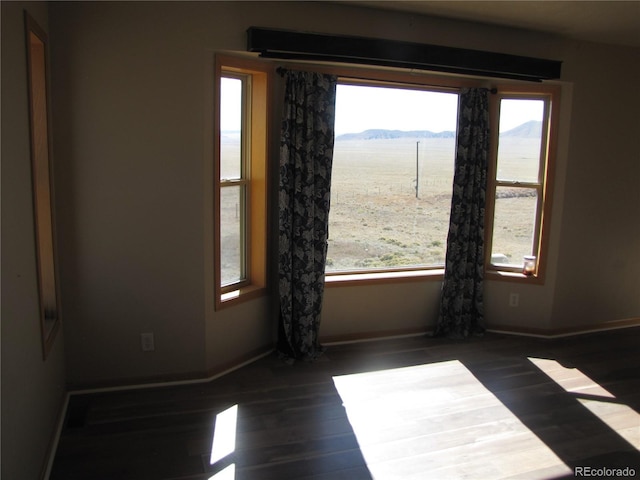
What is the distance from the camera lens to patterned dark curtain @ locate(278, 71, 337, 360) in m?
3.75

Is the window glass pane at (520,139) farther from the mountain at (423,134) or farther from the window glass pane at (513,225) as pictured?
the window glass pane at (513,225)

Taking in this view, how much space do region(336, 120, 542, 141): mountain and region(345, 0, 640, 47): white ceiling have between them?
0.75m

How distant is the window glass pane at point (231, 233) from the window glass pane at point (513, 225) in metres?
2.20

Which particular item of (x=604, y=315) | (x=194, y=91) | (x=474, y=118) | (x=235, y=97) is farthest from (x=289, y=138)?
(x=604, y=315)

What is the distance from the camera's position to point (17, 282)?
2.18 metres

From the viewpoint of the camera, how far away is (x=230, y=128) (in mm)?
3727

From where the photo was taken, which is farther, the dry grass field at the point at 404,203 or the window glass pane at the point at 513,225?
the window glass pane at the point at 513,225

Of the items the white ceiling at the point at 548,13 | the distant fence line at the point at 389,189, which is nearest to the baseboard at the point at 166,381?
the distant fence line at the point at 389,189

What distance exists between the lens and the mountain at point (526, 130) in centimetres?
451

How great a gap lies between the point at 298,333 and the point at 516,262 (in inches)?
81.8

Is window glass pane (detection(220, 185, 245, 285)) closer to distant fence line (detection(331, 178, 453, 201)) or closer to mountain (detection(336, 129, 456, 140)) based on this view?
distant fence line (detection(331, 178, 453, 201))

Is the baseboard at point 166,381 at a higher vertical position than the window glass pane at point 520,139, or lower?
lower

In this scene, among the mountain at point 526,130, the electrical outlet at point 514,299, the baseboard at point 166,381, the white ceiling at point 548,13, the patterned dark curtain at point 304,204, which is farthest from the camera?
the electrical outlet at point 514,299

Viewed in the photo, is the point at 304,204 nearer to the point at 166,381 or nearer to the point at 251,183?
the point at 251,183
